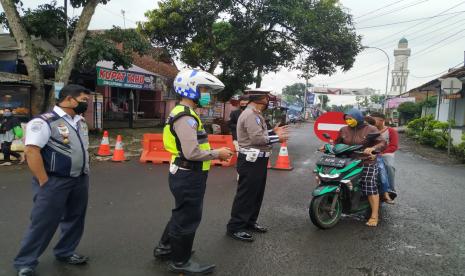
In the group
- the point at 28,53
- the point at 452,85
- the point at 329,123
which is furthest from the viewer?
the point at 452,85

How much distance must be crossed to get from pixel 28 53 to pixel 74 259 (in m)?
10.5

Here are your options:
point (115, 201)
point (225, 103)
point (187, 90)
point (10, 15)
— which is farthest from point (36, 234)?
point (225, 103)

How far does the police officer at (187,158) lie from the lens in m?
3.35

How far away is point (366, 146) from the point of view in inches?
208

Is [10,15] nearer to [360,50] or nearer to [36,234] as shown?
[36,234]

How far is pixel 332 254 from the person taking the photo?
4.26 metres

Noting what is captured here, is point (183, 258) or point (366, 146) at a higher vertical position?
point (366, 146)

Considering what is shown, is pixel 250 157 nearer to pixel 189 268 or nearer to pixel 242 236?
pixel 242 236

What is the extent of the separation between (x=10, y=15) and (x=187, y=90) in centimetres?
1099

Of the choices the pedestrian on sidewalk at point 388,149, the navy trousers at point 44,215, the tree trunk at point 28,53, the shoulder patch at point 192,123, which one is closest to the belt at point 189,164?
the shoulder patch at point 192,123

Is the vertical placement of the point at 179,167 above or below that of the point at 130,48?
below

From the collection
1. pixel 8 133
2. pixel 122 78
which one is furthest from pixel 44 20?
pixel 8 133

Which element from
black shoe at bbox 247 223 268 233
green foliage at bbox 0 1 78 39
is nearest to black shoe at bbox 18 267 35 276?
black shoe at bbox 247 223 268 233

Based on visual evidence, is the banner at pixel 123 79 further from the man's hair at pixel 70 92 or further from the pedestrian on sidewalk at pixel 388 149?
the man's hair at pixel 70 92
